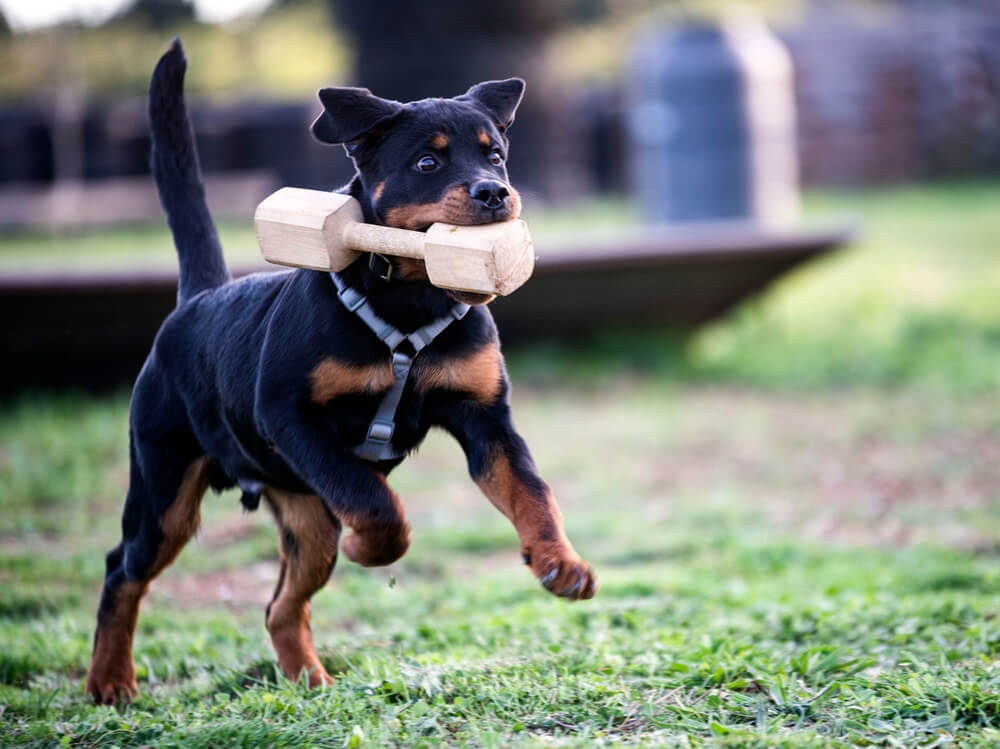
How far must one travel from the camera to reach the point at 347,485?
11.7 feet

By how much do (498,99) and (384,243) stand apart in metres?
0.74

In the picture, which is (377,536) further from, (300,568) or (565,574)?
(300,568)

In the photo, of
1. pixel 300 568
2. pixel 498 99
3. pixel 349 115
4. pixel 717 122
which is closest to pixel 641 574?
pixel 300 568

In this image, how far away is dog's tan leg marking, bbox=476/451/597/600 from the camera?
3466 millimetres

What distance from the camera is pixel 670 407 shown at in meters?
9.95

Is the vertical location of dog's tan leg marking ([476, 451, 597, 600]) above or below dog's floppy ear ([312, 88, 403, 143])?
below

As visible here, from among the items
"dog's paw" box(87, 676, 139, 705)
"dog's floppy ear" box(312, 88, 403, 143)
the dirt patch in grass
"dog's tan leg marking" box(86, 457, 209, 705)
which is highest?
"dog's floppy ear" box(312, 88, 403, 143)

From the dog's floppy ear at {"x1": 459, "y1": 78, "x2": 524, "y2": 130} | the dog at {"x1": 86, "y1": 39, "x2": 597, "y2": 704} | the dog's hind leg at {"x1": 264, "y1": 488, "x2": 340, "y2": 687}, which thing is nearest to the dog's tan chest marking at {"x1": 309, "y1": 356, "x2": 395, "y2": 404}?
the dog at {"x1": 86, "y1": 39, "x2": 597, "y2": 704}

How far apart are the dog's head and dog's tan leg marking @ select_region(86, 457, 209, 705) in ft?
3.97

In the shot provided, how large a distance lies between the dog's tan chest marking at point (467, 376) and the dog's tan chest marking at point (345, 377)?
107mm

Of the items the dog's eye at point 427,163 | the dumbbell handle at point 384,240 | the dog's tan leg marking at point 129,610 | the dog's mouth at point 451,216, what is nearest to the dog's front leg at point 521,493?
the dog's mouth at point 451,216

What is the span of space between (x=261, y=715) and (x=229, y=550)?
332cm

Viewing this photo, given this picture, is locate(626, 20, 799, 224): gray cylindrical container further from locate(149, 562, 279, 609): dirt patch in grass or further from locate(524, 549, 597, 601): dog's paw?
locate(524, 549, 597, 601): dog's paw

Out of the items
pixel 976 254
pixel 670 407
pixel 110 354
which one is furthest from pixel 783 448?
pixel 976 254
